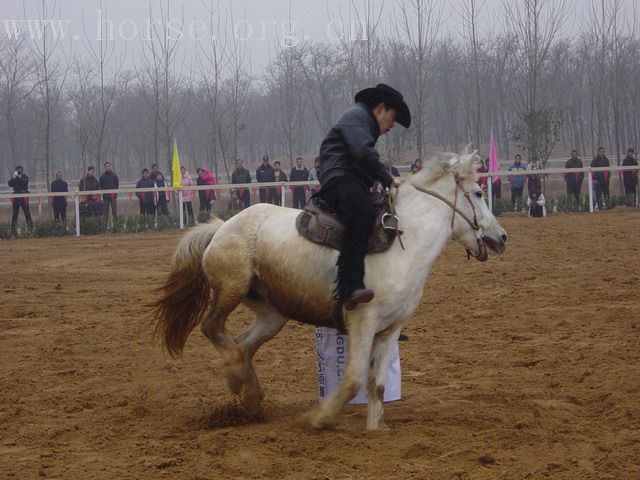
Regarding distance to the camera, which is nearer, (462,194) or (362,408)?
(462,194)

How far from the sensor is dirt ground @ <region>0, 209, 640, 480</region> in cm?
556

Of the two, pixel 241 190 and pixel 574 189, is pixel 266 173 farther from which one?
pixel 574 189

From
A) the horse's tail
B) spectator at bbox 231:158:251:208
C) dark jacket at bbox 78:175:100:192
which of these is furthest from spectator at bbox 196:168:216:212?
the horse's tail

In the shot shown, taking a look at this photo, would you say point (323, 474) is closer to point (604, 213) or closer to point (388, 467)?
point (388, 467)

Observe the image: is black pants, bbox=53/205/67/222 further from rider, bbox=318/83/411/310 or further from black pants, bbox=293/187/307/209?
rider, bbox=318/83/411/310

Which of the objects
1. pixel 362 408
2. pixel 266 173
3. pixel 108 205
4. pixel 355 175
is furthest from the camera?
pixel 266 173

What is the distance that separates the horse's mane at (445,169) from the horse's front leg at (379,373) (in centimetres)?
121

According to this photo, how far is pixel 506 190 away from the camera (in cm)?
3534

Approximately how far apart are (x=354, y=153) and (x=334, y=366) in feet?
6.04

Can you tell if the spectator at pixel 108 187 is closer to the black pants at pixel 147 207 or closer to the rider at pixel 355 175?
the black pants at pixel 147 207

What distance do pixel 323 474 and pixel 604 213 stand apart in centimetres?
2133

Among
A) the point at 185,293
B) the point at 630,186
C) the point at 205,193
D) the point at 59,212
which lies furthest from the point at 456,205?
the point at 59,212

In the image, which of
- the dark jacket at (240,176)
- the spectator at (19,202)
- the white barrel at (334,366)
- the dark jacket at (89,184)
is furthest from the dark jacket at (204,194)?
the white barrel at (334,366)

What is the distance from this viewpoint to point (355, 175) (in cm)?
671
